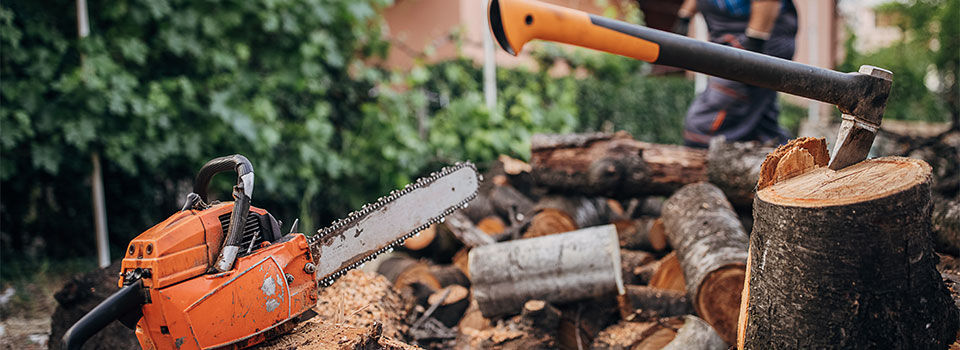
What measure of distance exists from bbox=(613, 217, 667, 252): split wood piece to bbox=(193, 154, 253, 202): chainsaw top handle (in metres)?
2.40

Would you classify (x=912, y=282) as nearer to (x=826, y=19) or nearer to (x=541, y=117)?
(x=541, y=117)

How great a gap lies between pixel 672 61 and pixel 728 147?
6.50 feet

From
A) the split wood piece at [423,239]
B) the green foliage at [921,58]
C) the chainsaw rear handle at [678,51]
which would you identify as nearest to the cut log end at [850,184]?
the chainsaw rear handle at [678,51]

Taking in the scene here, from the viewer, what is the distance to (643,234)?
357cm

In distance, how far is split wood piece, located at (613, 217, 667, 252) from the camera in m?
3.41

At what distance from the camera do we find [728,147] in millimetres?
3316

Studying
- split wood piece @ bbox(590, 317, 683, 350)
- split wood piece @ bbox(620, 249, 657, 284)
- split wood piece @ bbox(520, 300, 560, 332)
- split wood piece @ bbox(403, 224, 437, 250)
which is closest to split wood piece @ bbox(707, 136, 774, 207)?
split wood piece @ bbox(620, 249, 657, 284)

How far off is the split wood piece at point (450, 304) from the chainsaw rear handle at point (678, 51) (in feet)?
5.56

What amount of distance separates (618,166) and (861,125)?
198 cm

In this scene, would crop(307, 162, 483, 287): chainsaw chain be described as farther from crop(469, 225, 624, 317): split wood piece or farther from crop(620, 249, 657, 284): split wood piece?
crop(620, 249, 657, 284): split wood piece

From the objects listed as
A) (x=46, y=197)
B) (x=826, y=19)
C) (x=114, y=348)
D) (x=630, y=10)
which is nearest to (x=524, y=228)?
(x=114, y=348)

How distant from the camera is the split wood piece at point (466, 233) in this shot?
10.8 feet

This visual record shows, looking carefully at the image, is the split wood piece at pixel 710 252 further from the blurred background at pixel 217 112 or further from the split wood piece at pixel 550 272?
the blurred background at pixel 217 112

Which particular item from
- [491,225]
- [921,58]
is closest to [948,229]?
[491,225]
